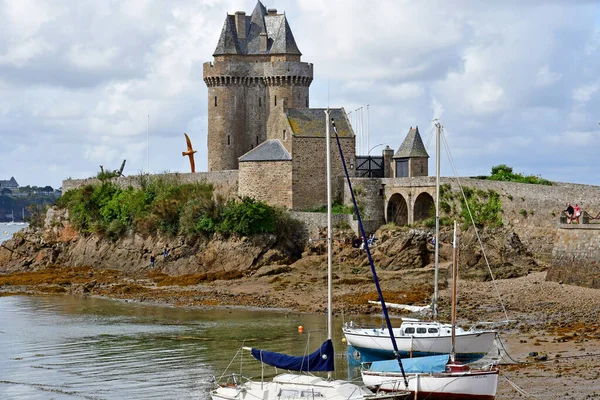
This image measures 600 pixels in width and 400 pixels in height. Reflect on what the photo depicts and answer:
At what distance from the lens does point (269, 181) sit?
5375 cm

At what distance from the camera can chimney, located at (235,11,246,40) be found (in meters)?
59.2

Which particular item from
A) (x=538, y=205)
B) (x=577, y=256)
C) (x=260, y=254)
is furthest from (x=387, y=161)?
(x=577, y=256)

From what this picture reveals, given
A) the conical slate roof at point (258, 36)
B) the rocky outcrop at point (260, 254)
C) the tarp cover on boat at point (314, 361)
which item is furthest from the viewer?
the conical slate roof at point (258, 36)

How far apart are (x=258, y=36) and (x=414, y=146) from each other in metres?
10.5

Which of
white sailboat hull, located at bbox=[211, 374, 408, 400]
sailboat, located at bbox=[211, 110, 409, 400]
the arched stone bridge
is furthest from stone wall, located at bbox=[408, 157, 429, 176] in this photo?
white sailboat hull, located at bbox=[211, 374, 408, 400]

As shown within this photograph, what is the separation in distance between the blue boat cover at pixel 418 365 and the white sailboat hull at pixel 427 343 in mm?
2634

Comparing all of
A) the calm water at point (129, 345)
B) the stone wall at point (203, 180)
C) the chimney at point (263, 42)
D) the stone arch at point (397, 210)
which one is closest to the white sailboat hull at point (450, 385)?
the calm water at point (129, 345)

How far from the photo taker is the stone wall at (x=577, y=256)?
3938cm

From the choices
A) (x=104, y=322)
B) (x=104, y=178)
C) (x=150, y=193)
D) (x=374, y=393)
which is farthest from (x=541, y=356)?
(x=104, y=178)

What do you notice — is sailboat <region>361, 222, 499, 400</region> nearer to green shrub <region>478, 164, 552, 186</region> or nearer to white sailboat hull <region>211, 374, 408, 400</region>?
white sailboat hull <region>211, 374, 408, 400</region>

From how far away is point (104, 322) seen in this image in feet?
132

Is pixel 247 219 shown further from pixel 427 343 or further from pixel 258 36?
pixel 427 343

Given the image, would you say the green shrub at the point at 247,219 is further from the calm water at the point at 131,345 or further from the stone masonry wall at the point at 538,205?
the stone masonry wall at the point at 538,205

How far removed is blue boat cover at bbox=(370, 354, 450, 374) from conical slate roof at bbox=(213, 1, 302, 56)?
113 ft
